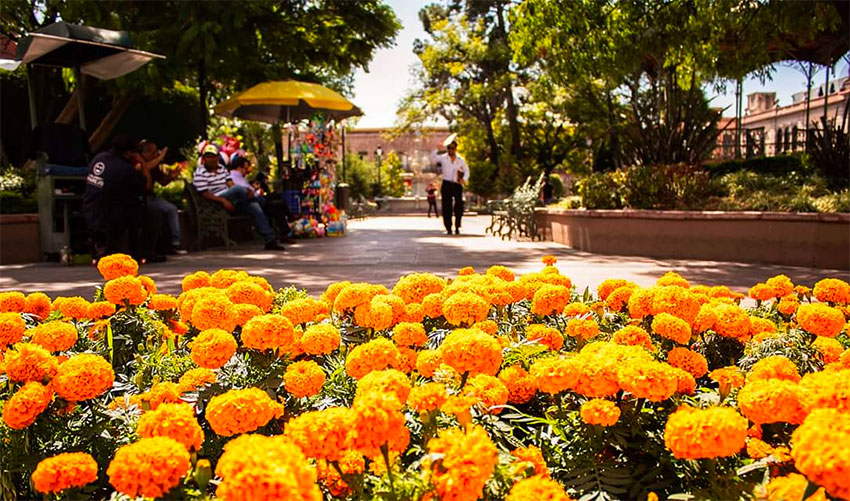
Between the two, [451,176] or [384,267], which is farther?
[451,176]

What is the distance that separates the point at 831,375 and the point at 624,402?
0.44 m

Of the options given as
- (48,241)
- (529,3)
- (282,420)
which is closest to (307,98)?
(529,3)

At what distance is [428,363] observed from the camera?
167 centimetres

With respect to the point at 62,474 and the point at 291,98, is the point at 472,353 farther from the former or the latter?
the point at 291,98

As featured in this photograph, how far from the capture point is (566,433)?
1565 millimetres

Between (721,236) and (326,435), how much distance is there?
8450 mm

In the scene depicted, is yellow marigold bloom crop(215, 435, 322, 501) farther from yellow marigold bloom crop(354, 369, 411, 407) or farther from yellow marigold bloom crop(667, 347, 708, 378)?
yellow marigold bloom crop(667, 347, 708, 378)

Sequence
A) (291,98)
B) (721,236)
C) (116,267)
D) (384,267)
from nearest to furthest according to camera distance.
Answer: (116,267) < (384,267) < (721,236) < (291,98)

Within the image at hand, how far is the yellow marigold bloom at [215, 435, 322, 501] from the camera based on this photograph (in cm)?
91

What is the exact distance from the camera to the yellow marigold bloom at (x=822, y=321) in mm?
2096

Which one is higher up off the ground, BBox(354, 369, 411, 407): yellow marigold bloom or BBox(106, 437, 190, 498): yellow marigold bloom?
BBox(354, 369, 411, 407): yellow marigold bloom

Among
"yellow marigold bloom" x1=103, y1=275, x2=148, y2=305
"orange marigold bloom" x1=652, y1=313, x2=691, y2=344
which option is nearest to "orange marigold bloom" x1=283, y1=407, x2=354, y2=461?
"orange marigold bloom" x1=652, y1=313, x2=691, y2=344

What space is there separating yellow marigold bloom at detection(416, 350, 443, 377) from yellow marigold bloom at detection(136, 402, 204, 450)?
22.9 inches

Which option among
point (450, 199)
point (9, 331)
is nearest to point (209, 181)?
point (450, 199)
